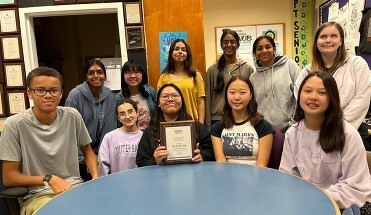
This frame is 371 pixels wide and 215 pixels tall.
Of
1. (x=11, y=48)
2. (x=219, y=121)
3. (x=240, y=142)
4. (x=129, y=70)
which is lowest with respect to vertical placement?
(x=240, y=142)

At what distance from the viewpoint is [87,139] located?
2.37 meters

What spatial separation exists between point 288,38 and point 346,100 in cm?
427

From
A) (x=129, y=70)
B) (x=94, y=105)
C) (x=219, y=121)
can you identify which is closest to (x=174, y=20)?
(x=129, y=70)

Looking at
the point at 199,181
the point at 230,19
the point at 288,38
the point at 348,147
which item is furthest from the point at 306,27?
the point at 199,181

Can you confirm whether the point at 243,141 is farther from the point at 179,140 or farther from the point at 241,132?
the point at 179,140

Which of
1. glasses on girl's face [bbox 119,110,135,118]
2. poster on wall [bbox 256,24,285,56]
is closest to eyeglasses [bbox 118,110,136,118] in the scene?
glasses on girl's face [bbox 119,110,135,118]

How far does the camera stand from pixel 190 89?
3193 millimetres

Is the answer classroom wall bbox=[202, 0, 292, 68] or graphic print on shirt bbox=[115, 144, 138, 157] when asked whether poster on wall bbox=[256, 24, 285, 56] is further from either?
graphic print on shirt bbox=[115, 144, 138, 157]

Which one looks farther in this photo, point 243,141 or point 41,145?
point 243,141

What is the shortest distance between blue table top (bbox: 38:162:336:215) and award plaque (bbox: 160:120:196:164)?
11cm

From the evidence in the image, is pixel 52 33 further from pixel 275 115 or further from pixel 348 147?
pixel 348 147

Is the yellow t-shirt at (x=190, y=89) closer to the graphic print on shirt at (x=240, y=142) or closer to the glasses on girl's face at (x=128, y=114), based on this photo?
the glasses on girl's face at (x=128, y=114)

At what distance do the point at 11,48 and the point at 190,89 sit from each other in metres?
2.17

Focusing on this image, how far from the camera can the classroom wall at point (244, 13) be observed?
20.7 ft
